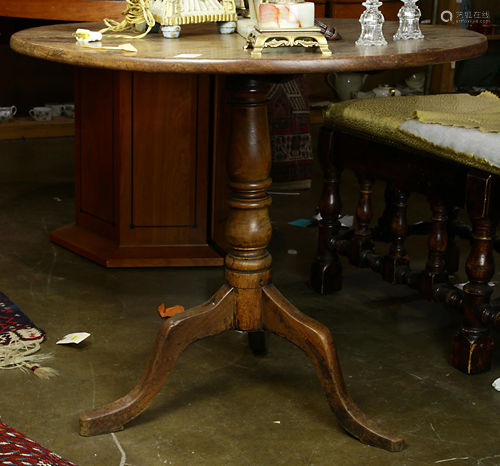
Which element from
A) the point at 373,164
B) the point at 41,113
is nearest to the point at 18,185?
the point at 41,113

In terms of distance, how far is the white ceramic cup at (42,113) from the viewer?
14.5 ft

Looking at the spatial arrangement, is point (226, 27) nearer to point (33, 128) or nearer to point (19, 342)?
point (19, 342)

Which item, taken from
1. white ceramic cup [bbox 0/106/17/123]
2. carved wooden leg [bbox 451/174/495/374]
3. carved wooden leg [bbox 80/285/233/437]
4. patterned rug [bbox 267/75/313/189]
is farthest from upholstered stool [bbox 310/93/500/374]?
white ceramic cup [bbox 0/106/17/123]

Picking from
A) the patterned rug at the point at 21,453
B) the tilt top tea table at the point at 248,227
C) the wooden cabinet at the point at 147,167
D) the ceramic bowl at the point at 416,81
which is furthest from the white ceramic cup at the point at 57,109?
the patterned rug at the point at 21,453

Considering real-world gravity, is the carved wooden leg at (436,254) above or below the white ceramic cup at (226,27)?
below

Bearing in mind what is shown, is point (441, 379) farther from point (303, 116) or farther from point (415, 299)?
point (303, 116)

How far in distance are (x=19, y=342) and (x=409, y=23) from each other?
1.25 meters

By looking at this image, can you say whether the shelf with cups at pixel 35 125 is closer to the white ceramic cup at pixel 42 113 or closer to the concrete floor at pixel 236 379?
the white ceramic cup at pixel 42 113

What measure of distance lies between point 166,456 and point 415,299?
1.07m

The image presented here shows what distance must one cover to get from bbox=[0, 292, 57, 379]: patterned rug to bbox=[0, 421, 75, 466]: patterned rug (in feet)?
1.52

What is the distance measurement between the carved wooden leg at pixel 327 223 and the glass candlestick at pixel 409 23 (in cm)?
55

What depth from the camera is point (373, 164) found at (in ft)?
6.26

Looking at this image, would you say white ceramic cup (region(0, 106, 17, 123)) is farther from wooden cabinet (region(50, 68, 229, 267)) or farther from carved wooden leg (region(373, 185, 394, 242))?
carved wooden leg (region(373, 185, 394, 242))

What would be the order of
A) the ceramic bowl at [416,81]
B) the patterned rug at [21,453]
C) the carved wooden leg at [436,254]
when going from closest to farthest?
the patterned rug at [21,453]
the carved wooden leg at [436,254]
the ceramic bowl at [416,81]
